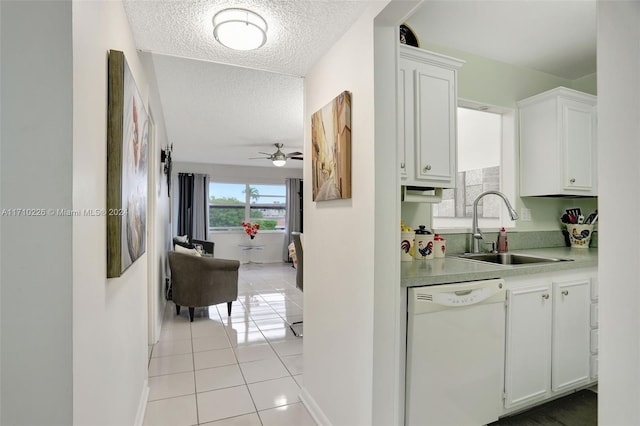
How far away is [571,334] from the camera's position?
2.07 m

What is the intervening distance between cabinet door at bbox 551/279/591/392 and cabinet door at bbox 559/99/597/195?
3.14 ft

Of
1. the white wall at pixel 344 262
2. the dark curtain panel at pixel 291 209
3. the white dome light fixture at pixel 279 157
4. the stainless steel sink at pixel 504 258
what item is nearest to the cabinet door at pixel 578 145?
the stainless steel sink at pixel 504 258

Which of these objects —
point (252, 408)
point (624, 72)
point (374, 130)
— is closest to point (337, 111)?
point (374, 130)

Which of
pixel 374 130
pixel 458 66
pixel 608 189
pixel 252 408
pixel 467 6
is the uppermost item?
pixel 467 6

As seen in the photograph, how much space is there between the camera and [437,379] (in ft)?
5.30

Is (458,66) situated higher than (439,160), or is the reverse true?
(458,66)

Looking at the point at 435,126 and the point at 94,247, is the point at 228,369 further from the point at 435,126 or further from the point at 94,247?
the point at 435,126

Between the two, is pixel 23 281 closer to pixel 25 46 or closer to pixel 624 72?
pixel 25 46

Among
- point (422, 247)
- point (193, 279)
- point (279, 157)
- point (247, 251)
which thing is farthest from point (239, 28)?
point (247, 251)

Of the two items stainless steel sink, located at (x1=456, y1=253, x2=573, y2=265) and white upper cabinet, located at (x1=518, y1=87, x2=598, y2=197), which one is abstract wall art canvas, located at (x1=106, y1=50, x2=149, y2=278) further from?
white upper cabinet, located at (x1=518, y1=87, x2=598, y2=197)

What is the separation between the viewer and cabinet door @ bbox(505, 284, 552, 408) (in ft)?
6.05

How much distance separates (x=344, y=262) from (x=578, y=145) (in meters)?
2.35

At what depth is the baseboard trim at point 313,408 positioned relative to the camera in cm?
187

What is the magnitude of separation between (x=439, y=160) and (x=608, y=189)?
5.09ft
